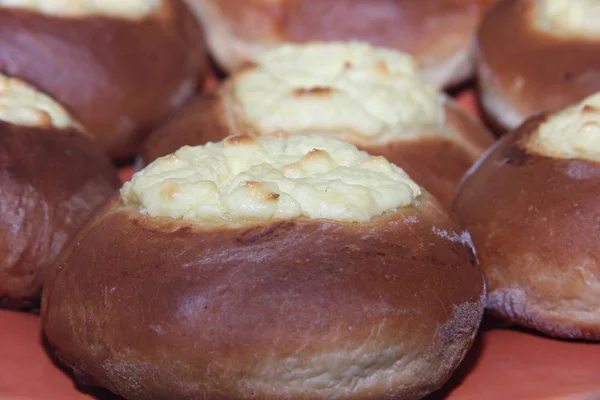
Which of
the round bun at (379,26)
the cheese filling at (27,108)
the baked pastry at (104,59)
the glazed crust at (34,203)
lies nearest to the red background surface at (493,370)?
the glazed crust at (34,203)

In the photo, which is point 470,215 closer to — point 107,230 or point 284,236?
point 284,236

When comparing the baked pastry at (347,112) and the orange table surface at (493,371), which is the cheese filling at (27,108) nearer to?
the baked pastry at (347,112)

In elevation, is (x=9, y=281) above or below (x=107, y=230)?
below

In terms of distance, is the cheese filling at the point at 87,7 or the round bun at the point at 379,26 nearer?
the cheese filling at the point at 87,7

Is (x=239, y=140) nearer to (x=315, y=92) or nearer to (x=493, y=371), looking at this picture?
(x=315, y=92)

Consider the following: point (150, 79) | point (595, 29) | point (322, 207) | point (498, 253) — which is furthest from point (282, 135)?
point (595, 29)

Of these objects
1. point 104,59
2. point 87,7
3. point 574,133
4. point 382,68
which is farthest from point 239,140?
point 87,7
